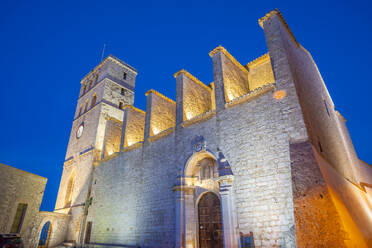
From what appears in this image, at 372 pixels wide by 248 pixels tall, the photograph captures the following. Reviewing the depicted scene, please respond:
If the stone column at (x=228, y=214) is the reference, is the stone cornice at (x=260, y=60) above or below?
above

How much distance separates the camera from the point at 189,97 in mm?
11523

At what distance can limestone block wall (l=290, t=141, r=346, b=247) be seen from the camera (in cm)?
452

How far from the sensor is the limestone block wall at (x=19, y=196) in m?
10.3

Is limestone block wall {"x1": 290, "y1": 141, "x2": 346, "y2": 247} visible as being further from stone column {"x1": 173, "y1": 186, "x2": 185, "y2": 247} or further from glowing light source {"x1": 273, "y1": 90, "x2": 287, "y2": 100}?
stone column {"x1": 173, "y1": 186, "x2": 185, "y2": 247}

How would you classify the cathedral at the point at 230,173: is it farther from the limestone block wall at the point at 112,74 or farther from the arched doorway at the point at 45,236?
the limestone block wall at the point at 112,74

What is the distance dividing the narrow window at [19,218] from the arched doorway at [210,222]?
9.51 m

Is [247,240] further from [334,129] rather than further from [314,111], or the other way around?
[334,129]

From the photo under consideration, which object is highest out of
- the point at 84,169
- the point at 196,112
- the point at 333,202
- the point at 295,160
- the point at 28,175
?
the point at 196,112

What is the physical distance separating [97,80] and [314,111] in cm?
1861

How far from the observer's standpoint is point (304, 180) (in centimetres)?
541

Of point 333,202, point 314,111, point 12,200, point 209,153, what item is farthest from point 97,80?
point 333,202

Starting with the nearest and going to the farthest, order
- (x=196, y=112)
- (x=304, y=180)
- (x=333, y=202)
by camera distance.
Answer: (x=333, y=202)
(x=304, y=180)
(x=196, y=112)

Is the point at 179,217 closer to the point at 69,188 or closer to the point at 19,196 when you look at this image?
the point at 19,196

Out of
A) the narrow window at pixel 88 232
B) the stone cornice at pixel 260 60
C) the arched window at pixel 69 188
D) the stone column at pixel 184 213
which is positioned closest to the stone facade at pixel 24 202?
the narrow window at pixel 88 232
